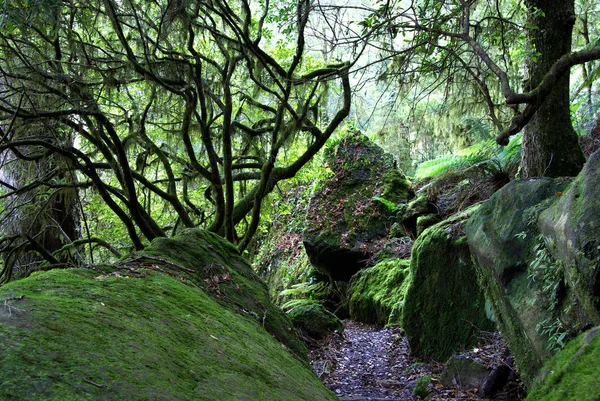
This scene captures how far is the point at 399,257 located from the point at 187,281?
24.4ft

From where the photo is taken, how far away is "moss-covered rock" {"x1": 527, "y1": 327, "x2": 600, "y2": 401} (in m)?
2.20

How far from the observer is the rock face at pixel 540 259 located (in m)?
2.98

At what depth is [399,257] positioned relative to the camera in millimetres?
10328

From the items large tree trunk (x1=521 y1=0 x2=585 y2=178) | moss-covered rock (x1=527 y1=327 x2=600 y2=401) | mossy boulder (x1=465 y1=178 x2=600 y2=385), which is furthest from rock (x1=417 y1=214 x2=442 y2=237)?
moss-covered rock (x1=527 y1=327 x2=600 y2=401)

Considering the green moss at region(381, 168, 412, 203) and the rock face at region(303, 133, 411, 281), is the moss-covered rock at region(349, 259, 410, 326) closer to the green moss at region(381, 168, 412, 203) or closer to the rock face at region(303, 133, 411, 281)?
the rock face at region(303, 133, 411, 281)

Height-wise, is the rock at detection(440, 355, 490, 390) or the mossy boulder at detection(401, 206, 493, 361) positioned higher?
the mossy boulder at detection(401, 206, 493, 361)

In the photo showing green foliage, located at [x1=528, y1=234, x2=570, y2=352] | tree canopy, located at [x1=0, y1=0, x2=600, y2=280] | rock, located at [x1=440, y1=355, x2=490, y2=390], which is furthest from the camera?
tree canopy, located at [x1=0, y1=0, x2=600, y2=280]

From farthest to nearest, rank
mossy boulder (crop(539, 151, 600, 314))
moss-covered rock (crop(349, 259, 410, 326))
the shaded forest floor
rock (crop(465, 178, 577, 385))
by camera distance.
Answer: moss-covered rock (crop(349, 259, 410, 326))
the shaded forest floor
rock (crop(465, 178, 577, 385))
mossy boulder (crop(539, 151, 600, 314))

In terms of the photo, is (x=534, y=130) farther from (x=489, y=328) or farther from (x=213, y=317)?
(x=213, y=317)

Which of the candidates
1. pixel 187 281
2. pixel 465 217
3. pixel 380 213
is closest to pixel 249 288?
pixel 187 281

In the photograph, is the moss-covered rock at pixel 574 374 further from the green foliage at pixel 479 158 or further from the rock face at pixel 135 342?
the green foliage at pixel 479 158

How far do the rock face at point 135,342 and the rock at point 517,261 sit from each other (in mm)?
1788

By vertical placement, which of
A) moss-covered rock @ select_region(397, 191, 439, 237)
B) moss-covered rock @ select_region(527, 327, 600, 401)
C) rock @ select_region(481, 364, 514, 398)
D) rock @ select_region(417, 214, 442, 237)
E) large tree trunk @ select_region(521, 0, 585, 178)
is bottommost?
rock @ select_region(481, 364, 514, 398)

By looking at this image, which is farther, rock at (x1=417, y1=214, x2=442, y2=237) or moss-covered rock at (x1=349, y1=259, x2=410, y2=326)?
rock at (x1=417, y1=214, x2=442, y2=237)
